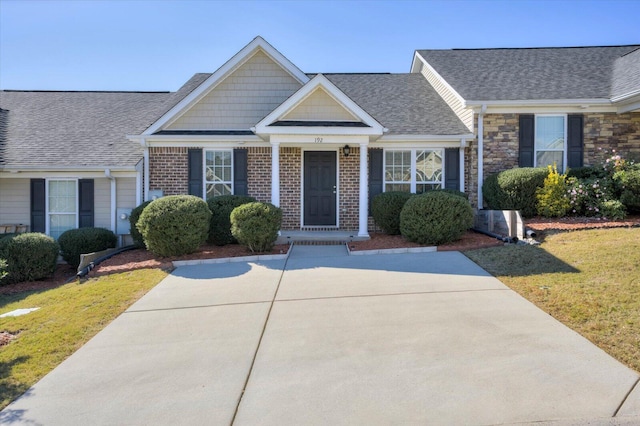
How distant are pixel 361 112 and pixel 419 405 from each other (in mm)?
8511

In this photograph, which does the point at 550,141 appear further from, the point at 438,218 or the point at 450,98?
the point at 438,218

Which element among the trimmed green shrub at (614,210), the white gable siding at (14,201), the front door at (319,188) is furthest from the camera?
the front door at (319,188)

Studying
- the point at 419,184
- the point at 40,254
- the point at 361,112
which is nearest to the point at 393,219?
the point at 419,184

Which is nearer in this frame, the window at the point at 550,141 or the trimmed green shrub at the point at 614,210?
the trimmed green shrub at the point at 614,210

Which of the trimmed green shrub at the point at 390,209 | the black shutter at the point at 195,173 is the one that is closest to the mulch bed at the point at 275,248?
the trimmed green shrub at the point at 390,209

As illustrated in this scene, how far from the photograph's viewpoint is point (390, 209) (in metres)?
11.2

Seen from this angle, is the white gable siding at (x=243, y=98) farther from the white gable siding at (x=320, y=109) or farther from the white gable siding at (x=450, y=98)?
the white gable siding at (x=450, y=98)

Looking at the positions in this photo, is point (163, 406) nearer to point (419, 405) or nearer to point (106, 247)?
point (419, 405)

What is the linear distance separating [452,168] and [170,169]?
822 centimetres

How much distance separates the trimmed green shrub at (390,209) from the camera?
36.6 feet

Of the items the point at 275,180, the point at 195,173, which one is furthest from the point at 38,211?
the point at 275,180

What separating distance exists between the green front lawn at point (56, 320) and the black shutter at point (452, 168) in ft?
27.0

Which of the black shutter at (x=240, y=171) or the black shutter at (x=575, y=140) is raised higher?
the black shutter at (x=575, y=140)

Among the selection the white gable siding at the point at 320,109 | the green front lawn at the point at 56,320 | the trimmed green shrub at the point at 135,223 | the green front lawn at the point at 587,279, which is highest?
the white gable siding at the point at 320,109
